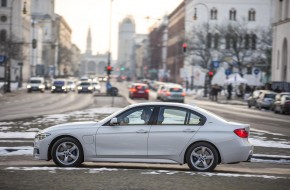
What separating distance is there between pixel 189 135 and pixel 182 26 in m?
118

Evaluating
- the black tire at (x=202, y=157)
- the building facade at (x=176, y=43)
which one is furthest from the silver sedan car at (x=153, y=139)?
the building facade at (x=176, y=43)

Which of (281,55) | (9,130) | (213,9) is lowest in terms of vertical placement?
(9,130)

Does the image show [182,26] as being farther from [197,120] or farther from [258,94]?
[197,120]

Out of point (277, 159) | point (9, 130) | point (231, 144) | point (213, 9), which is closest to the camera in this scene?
point (231, 144)

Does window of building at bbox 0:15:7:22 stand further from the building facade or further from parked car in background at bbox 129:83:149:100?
parked car in background at bbox 129:83:149:100

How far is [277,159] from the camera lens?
15.5 meters

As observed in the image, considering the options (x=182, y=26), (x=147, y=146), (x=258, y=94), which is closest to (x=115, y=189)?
(x=147, y=146)

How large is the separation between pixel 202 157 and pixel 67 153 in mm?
2624

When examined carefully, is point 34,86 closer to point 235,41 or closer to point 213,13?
point 235,41

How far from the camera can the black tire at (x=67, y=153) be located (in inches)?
508

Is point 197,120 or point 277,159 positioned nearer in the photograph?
point 197,120

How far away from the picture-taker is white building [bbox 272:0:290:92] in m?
77.0

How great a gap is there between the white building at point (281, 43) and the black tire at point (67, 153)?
210ft

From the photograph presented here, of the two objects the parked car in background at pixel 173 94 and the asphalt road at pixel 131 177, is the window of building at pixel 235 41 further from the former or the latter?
the asphalt road at pixel 131 177
